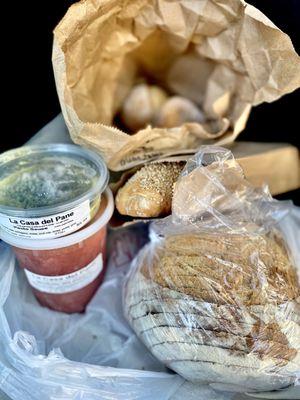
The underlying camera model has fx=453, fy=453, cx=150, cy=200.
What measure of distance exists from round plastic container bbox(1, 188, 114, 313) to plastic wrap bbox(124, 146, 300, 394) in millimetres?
65

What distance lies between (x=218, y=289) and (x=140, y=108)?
0.35m

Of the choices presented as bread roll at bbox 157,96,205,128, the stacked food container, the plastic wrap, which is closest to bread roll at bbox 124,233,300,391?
the plastic wrap

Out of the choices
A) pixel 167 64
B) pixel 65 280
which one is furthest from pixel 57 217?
pixel 167 64

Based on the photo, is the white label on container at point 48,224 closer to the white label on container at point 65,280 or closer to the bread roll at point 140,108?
the white label on container at point 65,280


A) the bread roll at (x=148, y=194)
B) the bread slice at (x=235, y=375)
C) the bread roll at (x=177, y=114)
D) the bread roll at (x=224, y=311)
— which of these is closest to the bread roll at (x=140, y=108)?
the bread roll at (x=177, y=114)

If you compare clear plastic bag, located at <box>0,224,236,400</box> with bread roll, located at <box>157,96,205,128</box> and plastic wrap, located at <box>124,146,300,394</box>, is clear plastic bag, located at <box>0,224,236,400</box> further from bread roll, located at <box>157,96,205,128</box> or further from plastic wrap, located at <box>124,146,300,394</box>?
bread roll, located at <box>157,96,205,128</box>

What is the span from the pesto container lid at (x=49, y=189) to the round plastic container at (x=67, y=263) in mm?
14

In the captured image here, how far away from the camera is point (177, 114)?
74cm

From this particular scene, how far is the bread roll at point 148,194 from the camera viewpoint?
2.04ft

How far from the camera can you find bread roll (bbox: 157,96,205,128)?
2.43 feet

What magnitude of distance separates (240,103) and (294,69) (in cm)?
13

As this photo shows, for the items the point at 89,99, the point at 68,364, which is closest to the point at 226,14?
the point at 89,99

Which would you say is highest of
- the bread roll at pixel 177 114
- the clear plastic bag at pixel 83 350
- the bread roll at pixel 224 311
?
the bread roll at pixel 177 114

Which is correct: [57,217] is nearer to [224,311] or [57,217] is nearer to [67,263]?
[67,263]
